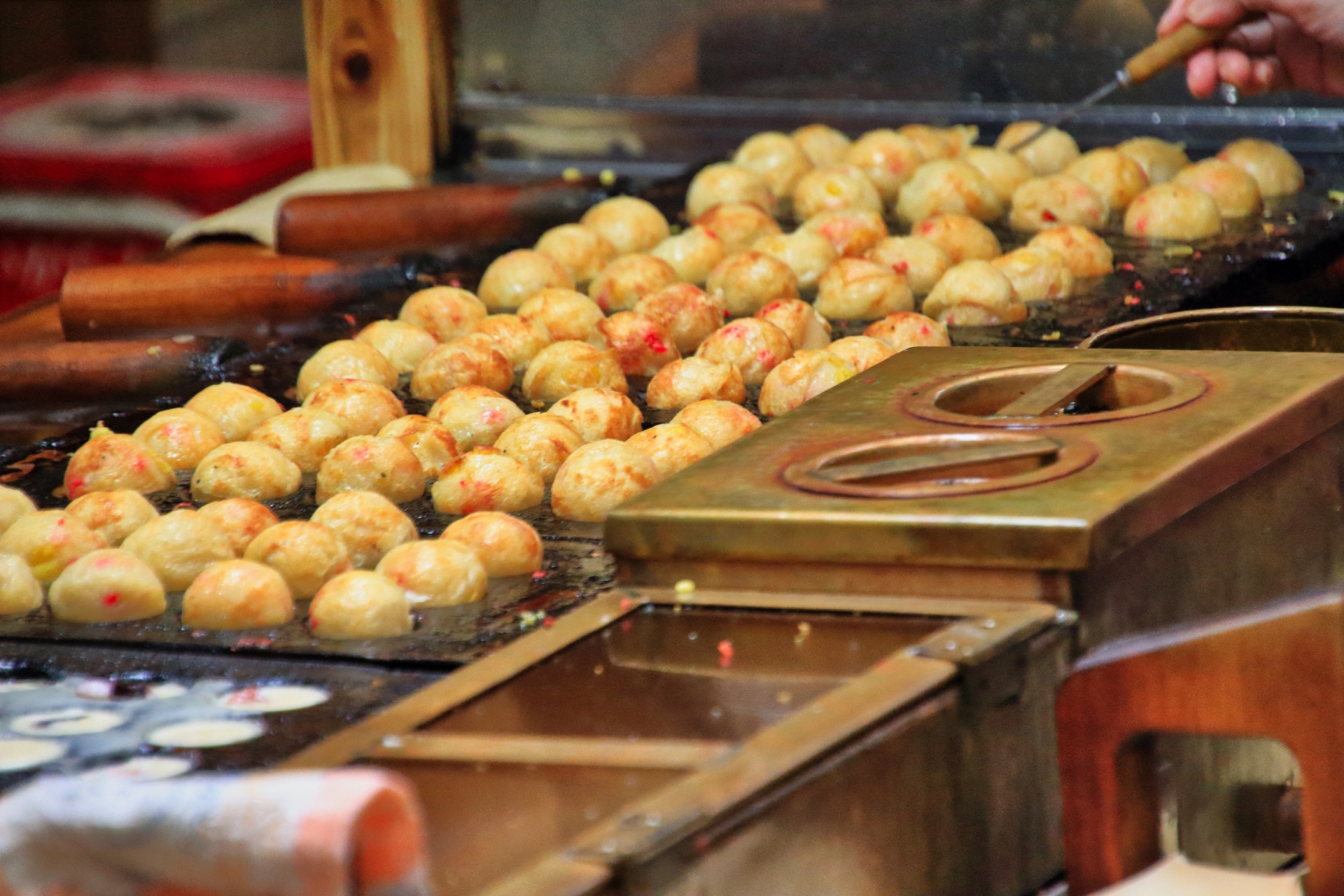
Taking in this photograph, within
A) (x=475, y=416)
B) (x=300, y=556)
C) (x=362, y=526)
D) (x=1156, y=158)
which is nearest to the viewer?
(x=300, y=556)

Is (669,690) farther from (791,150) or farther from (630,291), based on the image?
(791,150)

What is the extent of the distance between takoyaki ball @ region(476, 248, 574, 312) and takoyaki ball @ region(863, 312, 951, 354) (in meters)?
0.74

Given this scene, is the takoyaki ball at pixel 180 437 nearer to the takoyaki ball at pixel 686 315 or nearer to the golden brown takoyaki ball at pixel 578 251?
the takoyaki ball at pixel 686 315

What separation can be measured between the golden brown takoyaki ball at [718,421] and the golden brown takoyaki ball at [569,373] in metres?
0.29

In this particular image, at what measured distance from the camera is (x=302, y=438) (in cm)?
262

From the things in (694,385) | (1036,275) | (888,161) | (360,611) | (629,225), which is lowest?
(360,611)

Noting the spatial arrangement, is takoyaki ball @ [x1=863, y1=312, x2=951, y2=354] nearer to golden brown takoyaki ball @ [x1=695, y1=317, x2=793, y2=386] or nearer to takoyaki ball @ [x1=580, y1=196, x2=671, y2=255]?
golden brown takoyaki ball @ [x1=695, y1=317, x2=793, y2=386]

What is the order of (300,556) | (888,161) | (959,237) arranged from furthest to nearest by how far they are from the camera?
(888,161) < (959,237) < (300,556)

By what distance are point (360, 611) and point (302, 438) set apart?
2.44ft

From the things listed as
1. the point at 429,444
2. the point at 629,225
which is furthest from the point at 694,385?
the point at 629,225

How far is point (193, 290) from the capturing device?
352cm

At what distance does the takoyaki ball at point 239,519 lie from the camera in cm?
222

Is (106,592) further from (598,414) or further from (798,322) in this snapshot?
(798,322)

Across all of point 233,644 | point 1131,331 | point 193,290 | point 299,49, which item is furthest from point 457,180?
point 233,644
